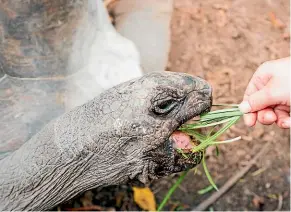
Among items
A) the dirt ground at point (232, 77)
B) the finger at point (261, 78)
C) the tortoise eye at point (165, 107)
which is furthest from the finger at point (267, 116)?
the dirt ground at point (232, 77)

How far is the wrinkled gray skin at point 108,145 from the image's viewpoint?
1714mm

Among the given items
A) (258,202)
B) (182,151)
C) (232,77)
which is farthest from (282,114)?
(232,77)

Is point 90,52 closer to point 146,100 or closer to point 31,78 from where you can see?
point 31,78

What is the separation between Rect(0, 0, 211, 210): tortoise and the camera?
173cm

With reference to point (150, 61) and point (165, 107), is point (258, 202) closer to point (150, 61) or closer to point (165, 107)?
point (150, 61)

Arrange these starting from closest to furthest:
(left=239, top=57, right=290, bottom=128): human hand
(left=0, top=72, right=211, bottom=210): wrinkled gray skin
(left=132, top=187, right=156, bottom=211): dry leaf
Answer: (left=0, top=72, right=211, bottom=210): wrinkled gray skin → (left=239, top=57, right=290, bottom=128): human hand → (left=132, top=187, right=156, bottom=211): dry leaf

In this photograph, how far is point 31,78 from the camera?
2.19m

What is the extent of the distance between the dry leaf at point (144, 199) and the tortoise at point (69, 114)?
0.58m

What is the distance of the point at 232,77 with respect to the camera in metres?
3.08

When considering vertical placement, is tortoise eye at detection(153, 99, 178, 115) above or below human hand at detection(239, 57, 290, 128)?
above

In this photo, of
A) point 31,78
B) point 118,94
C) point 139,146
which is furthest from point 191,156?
point 31,78

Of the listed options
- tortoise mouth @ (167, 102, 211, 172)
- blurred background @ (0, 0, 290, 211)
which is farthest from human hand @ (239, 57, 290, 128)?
blurred background @ (0, 0, 290, 211)

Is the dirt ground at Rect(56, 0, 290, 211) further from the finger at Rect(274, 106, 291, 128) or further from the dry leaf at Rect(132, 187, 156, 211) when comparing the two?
the finger at Rect(274, 106, 291, 128)

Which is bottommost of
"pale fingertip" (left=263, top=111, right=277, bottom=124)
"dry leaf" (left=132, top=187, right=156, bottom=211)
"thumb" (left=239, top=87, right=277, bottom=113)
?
"dry leaf" (left=132, top=187, right=156, bottom=211)
